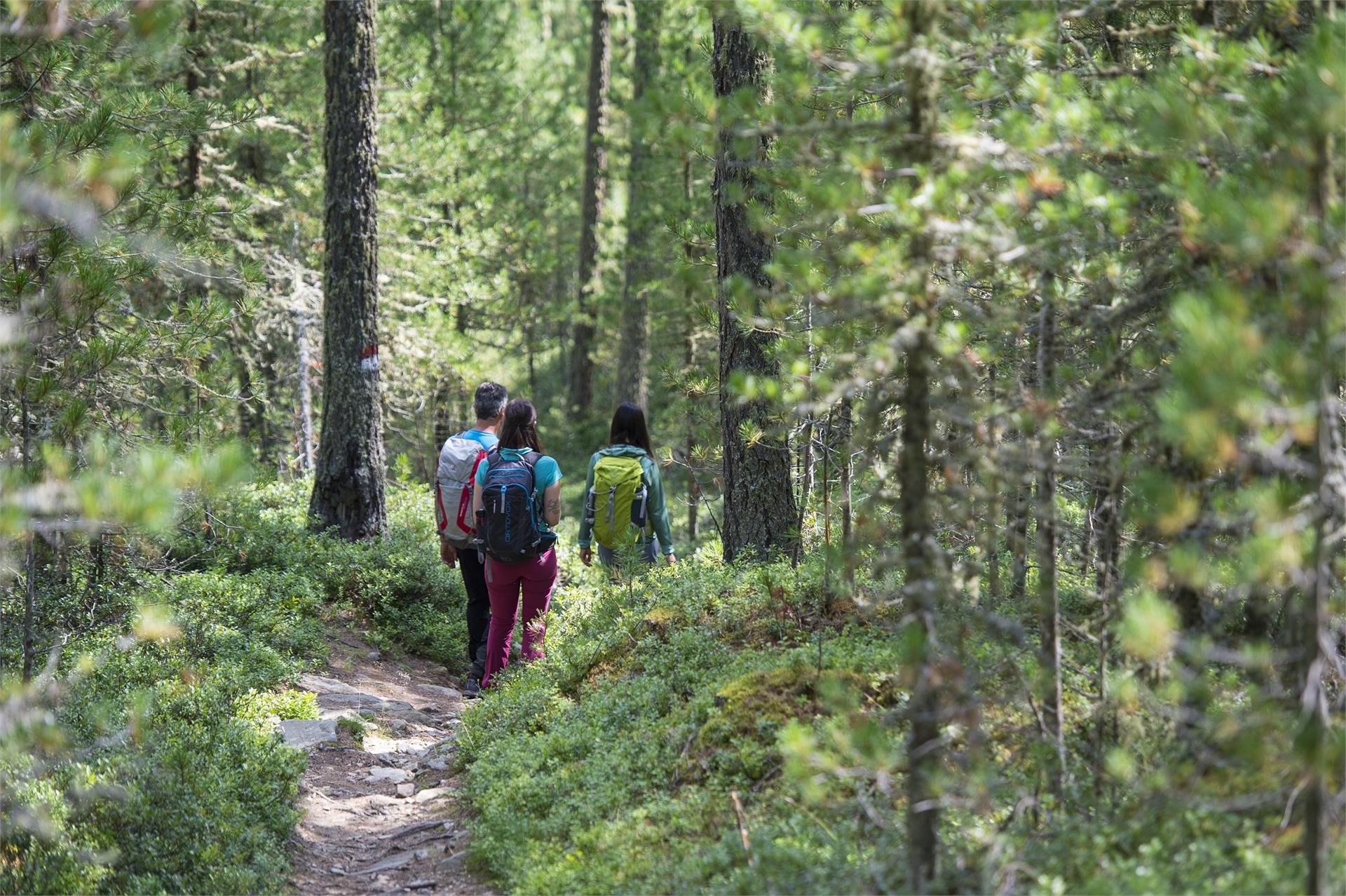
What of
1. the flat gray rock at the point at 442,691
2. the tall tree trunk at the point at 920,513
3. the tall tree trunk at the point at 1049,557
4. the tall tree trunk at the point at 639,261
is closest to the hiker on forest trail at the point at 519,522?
the flat gray rock at the point at 442,691

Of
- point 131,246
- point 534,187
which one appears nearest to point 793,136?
point 131,246

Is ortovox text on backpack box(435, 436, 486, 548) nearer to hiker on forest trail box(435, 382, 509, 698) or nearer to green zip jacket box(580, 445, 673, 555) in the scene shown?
hiker on forest trail box(435, 382, 509, 698)

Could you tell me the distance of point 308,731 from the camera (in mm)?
7215

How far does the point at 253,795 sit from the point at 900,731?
359cm

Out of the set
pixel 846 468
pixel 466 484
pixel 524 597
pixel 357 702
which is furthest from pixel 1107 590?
pixel 357 702

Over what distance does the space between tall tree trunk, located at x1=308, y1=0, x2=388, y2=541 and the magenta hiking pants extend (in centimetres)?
354

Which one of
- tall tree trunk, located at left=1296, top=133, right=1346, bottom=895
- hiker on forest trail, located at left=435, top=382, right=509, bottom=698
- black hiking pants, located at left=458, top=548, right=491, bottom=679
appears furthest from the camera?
black hiking pants, located at left=458, top=548, right=491, bottom=679

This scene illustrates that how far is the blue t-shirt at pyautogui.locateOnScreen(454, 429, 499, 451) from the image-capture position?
28.3ft

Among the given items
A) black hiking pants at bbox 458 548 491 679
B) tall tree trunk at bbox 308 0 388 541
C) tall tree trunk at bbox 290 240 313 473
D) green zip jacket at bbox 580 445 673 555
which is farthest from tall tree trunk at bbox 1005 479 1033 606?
tall tree trunk at bbox 290 240 313 473

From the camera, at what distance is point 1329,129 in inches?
104

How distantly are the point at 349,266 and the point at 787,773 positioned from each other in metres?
9.07

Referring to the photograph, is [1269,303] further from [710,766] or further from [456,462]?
[456,462]

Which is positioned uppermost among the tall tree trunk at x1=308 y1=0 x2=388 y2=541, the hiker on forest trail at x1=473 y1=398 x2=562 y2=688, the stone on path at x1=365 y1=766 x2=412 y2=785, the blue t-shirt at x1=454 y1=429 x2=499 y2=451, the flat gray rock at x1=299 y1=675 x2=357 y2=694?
the tall tree trunk at x1=308 y1=0 x2=388 y2=541

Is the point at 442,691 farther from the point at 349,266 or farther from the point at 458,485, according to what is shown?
the point at 349,266
